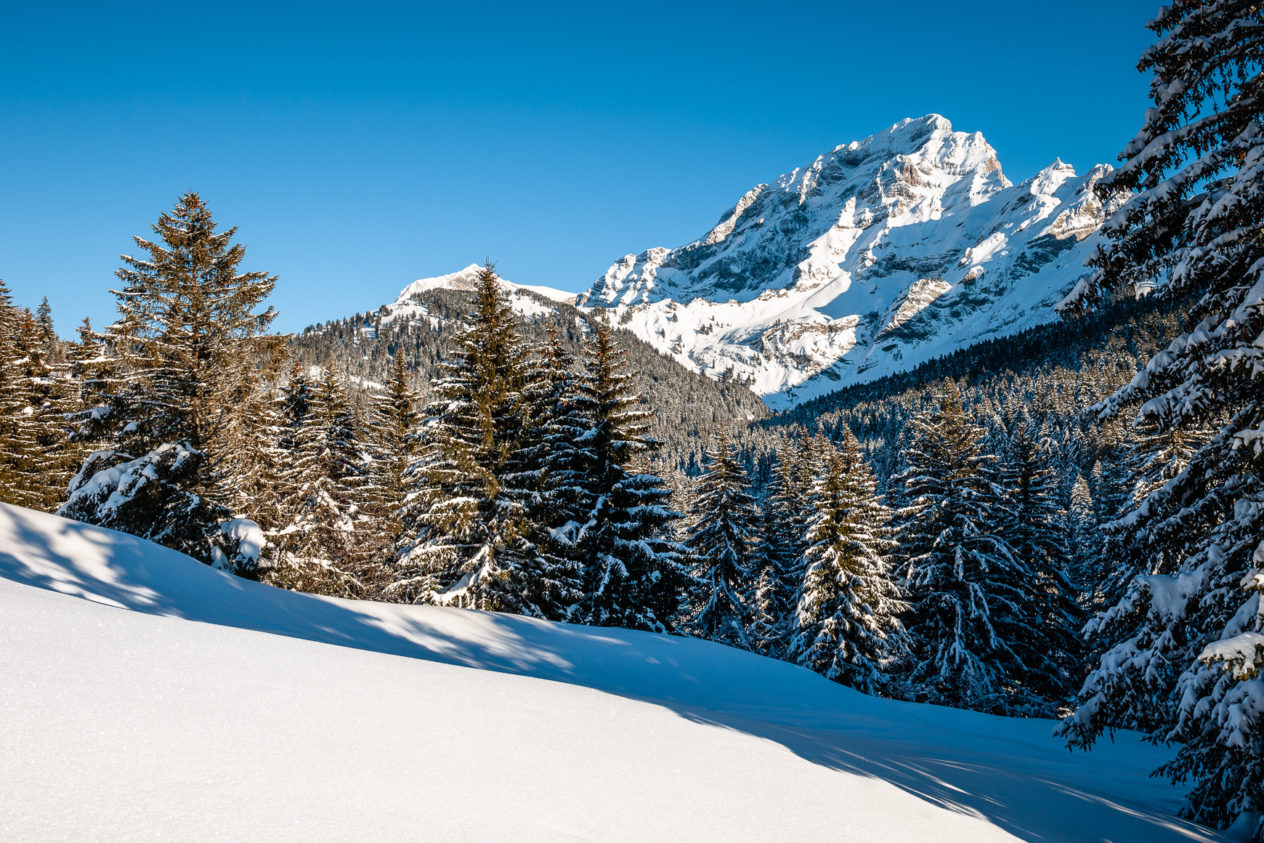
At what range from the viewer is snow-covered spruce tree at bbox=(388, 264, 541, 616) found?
55.4 feet

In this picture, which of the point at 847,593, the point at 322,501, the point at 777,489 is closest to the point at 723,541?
the point at 847,593

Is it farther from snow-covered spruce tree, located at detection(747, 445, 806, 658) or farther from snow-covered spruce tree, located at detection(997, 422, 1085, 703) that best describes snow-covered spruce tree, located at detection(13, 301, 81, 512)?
snow-covered spruce tree, located at detection(997, 422, 1085, 703)

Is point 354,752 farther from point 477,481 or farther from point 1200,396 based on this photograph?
point 477,481

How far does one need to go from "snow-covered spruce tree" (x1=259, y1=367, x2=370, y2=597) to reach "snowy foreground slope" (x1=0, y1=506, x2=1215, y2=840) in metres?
14.9

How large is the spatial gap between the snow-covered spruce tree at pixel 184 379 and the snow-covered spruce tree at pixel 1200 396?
718 inches

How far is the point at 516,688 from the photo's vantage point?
516 centimetres

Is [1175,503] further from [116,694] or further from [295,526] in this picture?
[295,526]

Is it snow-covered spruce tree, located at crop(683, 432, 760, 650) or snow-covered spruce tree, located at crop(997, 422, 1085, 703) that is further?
snow-covered spruce tree, located at crop(683, 432, 760, 650)

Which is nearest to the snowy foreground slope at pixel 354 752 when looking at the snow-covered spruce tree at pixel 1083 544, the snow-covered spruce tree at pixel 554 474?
the snow-covered spruce tree at pixel 554 474

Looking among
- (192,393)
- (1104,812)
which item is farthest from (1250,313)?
(192,393)

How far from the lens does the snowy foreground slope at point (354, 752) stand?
2535 mm

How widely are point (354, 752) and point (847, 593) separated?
72.7 feet

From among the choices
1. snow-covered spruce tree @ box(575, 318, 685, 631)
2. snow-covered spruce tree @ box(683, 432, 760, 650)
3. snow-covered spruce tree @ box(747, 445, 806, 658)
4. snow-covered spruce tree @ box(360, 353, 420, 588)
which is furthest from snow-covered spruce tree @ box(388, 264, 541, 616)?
snow-covered spruce tree @ box(747, 445, 806, 658)

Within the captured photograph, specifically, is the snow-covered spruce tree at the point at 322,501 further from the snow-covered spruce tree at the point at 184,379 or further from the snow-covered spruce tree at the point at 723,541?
the snow-covered spruce tree at the point at 723,541
